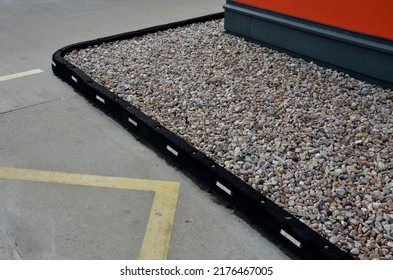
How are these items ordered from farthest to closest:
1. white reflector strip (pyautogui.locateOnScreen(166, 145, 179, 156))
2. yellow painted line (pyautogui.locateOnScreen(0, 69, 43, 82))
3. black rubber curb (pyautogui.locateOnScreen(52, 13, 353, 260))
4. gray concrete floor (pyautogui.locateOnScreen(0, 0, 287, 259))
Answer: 1. yellow painted line (pyautogui.locateOnScreen(0, 69, 43, 82))
2. white reflector strip (pyautogui.locateOnScreen(166, 145, 179, 156))
3. gray concrete floor (pyautogui.locateOnScreen(0, 0, 287, 259))
4. black rubber curb (pyautogui.locateOnScreen(52, 13, 353, 260))

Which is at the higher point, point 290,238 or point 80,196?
point 290,238

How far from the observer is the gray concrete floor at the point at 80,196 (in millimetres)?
3084

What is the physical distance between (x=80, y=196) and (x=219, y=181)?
1.21m

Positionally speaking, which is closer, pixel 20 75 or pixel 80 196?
pixel 80 196

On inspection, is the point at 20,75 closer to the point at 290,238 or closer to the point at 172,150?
the point at 172,150

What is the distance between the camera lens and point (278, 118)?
4383 millimetres

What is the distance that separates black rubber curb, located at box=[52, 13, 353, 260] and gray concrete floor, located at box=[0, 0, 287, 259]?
0.09 meters

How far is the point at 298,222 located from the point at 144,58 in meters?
3.75

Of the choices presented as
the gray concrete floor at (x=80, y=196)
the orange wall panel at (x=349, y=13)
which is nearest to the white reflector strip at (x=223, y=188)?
the gray concrete floor at (x=80, y=196)

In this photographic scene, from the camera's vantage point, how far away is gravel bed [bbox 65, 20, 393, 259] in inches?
127

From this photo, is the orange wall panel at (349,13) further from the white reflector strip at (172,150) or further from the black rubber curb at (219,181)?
the white reflector strip at (172,150)

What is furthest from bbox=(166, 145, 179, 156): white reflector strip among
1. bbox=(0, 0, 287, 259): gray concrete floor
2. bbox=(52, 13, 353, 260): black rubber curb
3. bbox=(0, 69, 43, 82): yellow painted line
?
bbox=(0, 69, 43, 82): yellow painted line

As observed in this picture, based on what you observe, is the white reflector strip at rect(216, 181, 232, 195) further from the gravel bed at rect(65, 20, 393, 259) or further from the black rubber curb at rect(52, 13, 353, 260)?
the gravel bed at rect(65, 20, 393, 259)

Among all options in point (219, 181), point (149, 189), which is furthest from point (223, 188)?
point (149, 189)
